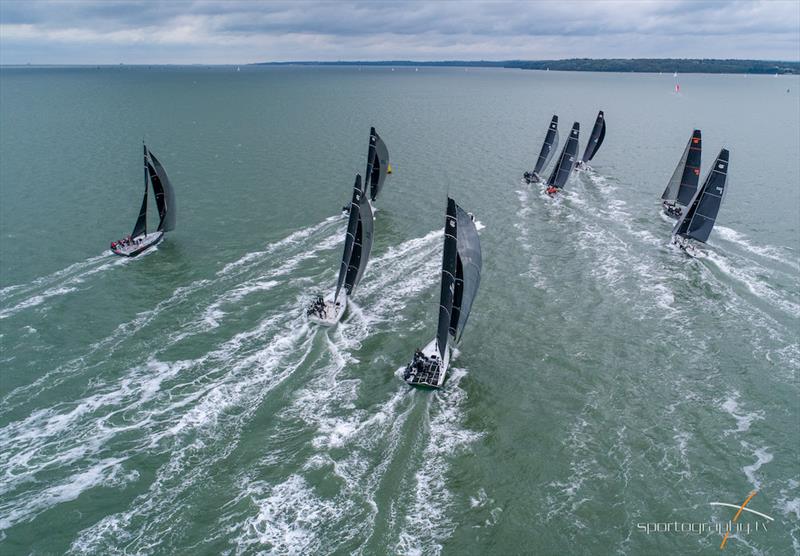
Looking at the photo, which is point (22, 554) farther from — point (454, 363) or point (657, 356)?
point (657, 356)

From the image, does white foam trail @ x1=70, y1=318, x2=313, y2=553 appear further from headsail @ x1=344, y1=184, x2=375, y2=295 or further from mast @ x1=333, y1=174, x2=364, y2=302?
headsail @ x1=344, y1=184, x2=375, y2=295

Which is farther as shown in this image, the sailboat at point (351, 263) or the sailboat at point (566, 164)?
the sailboat at point (566, 164)

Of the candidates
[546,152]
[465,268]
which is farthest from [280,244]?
[546,152]

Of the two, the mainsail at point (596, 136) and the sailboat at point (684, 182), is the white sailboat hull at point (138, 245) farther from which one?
the mainsail at point (596, 136)

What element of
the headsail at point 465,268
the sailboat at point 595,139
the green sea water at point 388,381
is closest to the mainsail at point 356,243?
the green sea water at point 388,381

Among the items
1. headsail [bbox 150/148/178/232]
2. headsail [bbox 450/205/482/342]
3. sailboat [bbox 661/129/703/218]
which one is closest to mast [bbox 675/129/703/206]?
sailboat [bbox 661/129/703/218]
